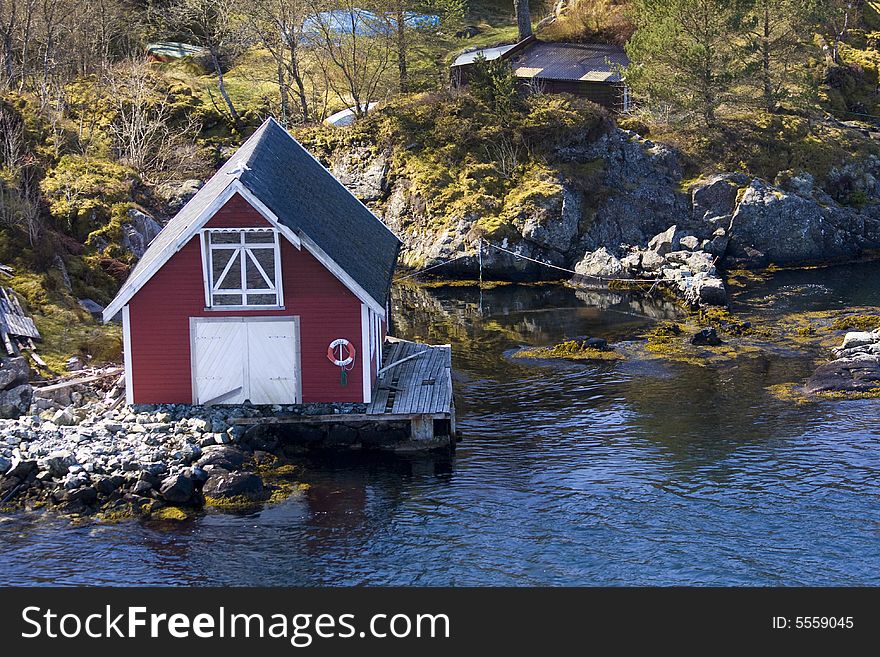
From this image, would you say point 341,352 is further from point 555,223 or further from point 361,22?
point 361,22

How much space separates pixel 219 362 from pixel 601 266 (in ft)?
103

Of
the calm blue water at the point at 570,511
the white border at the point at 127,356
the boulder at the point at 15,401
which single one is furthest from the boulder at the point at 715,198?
the boulder at the point at 15,401

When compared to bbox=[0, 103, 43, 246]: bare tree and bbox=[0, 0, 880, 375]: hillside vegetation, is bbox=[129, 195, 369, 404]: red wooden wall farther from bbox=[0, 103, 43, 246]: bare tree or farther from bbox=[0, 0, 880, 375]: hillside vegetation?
bbox=[0, 0, 880, 375]: hillside vegetation

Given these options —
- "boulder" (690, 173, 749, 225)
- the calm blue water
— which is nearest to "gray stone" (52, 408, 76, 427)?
the calm blue water

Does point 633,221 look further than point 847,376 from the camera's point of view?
Yes

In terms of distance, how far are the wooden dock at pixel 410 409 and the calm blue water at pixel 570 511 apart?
1012 mm

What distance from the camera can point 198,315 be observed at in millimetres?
29016

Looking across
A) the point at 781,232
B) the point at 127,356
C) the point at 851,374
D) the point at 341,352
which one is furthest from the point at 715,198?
the point at 127,356

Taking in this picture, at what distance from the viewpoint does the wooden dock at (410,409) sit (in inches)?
1141

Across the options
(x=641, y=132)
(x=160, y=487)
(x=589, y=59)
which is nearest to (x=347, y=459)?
(x=160, y=487)

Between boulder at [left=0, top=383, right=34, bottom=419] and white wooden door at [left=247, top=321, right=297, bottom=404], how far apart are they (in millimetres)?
6454

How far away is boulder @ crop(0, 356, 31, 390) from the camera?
2977 cm

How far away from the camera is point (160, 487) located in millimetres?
25344

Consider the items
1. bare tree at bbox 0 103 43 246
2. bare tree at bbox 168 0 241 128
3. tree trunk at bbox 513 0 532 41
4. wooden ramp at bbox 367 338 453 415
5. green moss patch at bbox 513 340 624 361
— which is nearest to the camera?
wooden ramp at bbox 367 338 453 415
